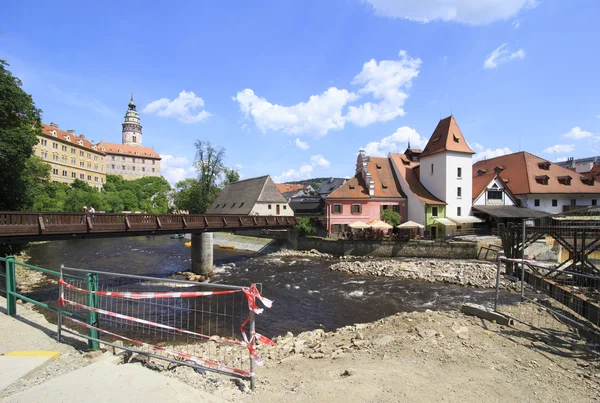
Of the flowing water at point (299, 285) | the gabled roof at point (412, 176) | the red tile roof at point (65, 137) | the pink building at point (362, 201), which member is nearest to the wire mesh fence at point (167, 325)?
the flowing water at point (299, 285)

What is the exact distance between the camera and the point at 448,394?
450 centimetres

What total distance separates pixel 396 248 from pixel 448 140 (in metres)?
14.3

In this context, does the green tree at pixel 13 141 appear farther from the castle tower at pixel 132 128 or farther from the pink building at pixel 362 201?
the castle tower at pixel 132 128

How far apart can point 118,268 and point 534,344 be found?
25.5 meters

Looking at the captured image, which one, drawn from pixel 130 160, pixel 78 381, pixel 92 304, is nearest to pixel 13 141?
pixel 92 304

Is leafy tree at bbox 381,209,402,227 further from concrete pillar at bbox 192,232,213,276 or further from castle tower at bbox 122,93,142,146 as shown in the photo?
castle tower at bbox 122,93,142,146

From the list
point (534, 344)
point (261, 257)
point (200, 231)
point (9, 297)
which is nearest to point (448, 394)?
point (534, 344)

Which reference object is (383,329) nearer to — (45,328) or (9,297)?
(45,328)

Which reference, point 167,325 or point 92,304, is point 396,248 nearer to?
point 167,325

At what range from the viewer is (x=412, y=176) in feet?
122

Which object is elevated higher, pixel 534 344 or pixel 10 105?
pixel 10 105

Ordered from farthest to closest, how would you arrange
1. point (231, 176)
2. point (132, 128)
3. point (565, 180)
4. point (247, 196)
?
→ 1. point (132, 128)
2. point (231, 176)
3. point (247, 196)
4. point (565, 180)

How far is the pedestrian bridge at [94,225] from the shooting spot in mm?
13305

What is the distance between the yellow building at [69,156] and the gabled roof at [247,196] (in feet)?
138
